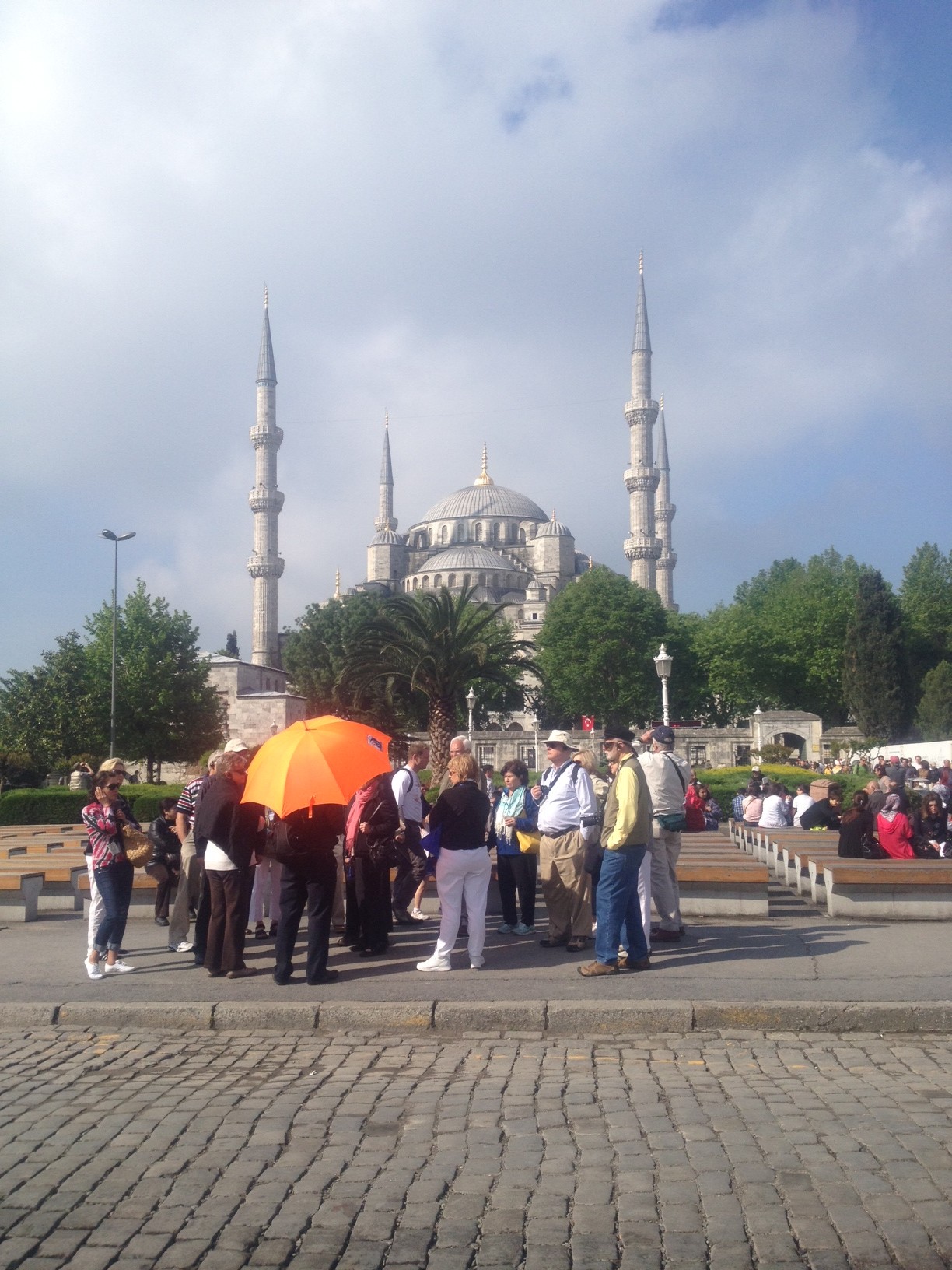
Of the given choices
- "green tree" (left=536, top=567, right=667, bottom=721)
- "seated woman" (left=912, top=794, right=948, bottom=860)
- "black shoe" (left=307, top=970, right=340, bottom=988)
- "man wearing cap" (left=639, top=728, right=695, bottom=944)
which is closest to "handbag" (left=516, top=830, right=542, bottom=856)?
"man wearing cap" (left=639, top=728, right=695, bottom=944)

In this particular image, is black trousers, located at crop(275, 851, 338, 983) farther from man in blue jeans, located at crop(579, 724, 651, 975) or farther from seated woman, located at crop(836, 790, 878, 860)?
seated woman, located at crop(836, 790, 878, 860)

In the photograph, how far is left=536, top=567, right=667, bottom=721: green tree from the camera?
57.6 m

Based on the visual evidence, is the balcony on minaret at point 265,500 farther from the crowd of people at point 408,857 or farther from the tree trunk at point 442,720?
the crowd of people at point 408,857

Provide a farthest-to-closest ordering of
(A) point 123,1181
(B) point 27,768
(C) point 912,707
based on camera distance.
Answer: (C) point 912,707 → (B) point 27,768 → (A) point 123,1181

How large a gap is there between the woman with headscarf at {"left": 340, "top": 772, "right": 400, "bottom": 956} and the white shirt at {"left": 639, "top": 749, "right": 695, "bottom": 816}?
5.98 feet

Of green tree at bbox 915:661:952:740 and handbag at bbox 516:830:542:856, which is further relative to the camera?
green tree at bbox 915:661:952:740

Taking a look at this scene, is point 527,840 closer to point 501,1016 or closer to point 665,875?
point 665,875

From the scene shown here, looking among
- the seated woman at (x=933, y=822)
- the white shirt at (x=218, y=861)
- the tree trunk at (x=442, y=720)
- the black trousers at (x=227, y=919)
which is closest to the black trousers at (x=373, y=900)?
the black trousers at (x=227, y=919)

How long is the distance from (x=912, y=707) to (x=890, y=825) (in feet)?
147

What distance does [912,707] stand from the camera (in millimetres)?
51688

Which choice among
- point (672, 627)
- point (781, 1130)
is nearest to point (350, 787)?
point (781, 1130)

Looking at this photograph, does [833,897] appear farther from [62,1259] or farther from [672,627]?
[672,627]

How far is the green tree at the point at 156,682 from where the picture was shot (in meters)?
37.0

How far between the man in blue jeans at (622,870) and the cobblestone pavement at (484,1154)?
1.11 metres
